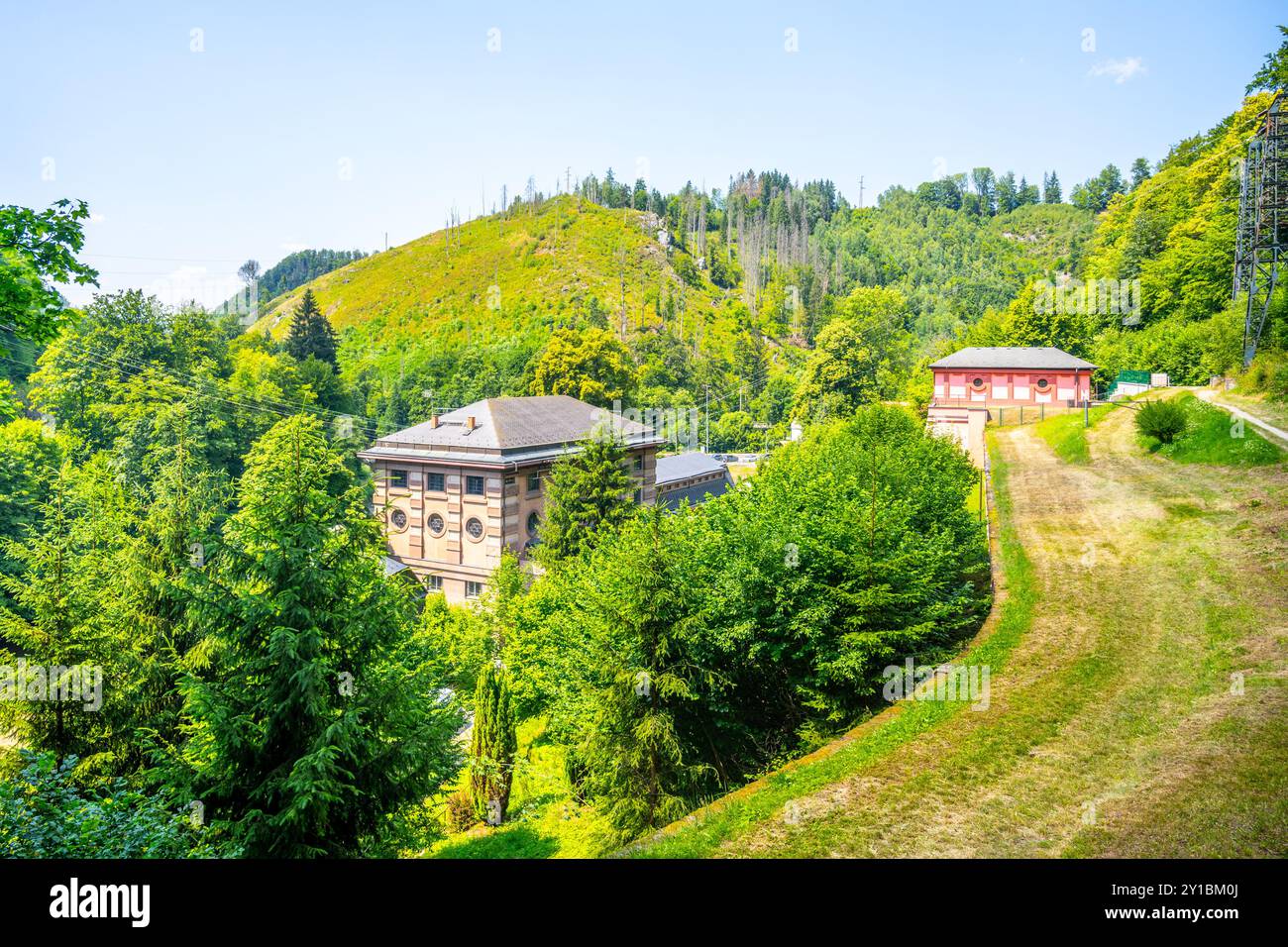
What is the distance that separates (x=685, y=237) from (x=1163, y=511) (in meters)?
172

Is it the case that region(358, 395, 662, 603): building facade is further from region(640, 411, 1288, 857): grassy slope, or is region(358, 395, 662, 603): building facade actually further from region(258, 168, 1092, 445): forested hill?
region(258, 168, 1092, 445): forested hill

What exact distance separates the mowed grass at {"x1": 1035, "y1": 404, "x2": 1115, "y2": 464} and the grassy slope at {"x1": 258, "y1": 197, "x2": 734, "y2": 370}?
286 feet

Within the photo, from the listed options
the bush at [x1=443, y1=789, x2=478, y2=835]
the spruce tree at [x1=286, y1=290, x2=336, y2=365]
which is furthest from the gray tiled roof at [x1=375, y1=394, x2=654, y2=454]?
the spruce tree at [x1=286, y1=290, x2=336, y2=365]

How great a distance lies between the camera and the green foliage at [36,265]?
15.5 metres

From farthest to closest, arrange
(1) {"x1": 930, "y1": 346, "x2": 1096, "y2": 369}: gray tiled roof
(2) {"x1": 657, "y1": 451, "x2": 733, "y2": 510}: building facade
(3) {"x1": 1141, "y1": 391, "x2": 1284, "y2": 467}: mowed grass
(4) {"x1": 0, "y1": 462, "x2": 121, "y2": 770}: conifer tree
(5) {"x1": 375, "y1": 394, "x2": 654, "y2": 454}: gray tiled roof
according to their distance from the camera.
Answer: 1. (2) {"x1": 657, "y1": 451, "x2": 733, "y2": 510}: building facade
2. (1) {"x1": 930, "y1": 346, "x2": 1096, "y2": 369}: gray tiled roof
3. (5) {"x1": 375, "y1": 394, "x2": 654, "y2": 454}: gray tiled roof
4. (3) {"x1": 1141, "y1": 391, "x2": 1284, "y2": 467}: mowed grass
5. (4) {"x1": 0, "y1": 462, "x2": 121, "y2": 770}: conifer tree

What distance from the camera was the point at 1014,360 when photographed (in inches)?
2363

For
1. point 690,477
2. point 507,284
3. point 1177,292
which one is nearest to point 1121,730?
point 690,477

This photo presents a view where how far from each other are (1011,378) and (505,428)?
39.3 m

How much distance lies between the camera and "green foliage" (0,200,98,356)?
50.8 ft

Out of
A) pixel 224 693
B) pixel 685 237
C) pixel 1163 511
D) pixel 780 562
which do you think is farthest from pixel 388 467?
pixel 685 237

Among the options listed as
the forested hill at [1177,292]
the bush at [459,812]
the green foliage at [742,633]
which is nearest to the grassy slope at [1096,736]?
the green foliage at [742,633]

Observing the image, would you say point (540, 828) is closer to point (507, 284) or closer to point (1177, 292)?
point (1177, 292)
